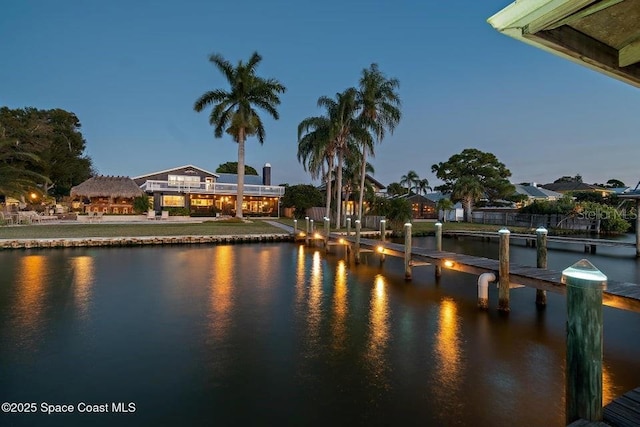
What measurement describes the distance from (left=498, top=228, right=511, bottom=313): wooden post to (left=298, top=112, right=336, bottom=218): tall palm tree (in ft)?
61.7

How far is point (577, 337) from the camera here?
9.78 feet

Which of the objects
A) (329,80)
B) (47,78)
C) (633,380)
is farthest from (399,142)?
(633,380)

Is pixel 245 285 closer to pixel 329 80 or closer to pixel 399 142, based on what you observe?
pixel 329 80

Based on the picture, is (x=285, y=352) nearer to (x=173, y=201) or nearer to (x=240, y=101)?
(x=240, y=101)

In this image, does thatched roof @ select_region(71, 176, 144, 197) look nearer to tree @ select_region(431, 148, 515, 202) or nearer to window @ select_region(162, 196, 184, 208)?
window @ select_region(162, 196, 184, 208)

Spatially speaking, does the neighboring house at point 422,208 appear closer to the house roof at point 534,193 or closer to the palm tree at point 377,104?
the house roof at point 534,193

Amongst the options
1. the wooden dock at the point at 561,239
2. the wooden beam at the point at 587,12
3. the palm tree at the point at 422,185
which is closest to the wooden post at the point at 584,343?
the wooden beam at the point at 587,12

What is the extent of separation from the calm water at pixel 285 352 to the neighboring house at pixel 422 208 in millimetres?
41382

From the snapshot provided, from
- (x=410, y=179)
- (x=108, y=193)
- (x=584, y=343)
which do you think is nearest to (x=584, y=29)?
(x=584, y=343)

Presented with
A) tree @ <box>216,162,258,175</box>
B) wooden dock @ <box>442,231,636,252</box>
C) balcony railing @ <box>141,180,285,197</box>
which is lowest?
wooden dock @ <box>442,231,636,252</box>

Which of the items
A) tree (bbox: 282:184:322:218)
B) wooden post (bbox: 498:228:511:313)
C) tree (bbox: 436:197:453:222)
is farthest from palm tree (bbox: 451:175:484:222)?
wooden post (bbox: 498:228:511:313)

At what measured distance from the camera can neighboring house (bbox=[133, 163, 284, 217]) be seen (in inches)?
1491

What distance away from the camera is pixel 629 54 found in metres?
2.45

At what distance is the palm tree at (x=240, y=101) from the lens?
3063 centimetres
